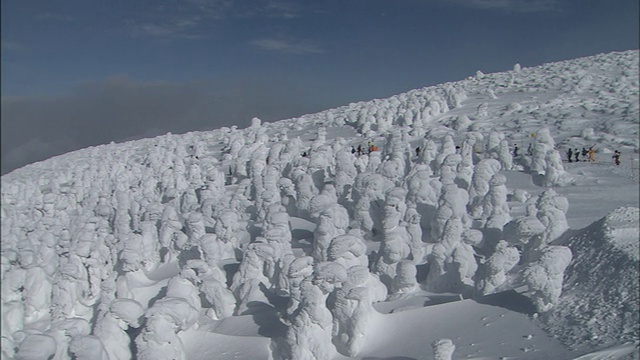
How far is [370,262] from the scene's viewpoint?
28.0ft

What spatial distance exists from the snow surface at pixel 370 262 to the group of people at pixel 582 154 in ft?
0.50

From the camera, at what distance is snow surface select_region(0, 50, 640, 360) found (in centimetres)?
564

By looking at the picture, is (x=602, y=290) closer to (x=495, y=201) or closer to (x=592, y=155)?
(x=495, y=201)

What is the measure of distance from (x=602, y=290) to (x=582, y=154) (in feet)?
20.2

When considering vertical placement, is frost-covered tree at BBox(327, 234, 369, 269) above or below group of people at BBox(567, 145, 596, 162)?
below

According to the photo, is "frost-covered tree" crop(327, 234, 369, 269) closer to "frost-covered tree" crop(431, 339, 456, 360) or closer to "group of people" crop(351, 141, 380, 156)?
"frost-covered tree" crop(431, 339, 456, 360)

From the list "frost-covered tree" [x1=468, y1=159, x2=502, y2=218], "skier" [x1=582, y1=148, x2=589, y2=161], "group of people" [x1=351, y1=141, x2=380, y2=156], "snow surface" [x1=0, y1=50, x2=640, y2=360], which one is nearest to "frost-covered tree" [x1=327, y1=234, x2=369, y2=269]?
"snow surface" [x1=0, y1=50, x2=640, y2=360]

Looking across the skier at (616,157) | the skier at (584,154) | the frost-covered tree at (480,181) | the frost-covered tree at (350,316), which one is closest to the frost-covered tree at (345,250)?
the frost-covered tree at (350,316)

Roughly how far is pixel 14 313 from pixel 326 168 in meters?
8.85

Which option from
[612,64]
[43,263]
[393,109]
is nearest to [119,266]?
[43,263]

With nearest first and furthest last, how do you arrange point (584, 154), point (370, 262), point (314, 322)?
point (314, 322) < point (370, 262) < point (584, 154)

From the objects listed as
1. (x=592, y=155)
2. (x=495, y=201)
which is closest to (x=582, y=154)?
(x=592, y=155)

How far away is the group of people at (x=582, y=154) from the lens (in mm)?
10211

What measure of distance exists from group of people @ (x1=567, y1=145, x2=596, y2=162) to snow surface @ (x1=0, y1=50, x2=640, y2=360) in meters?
0.15
